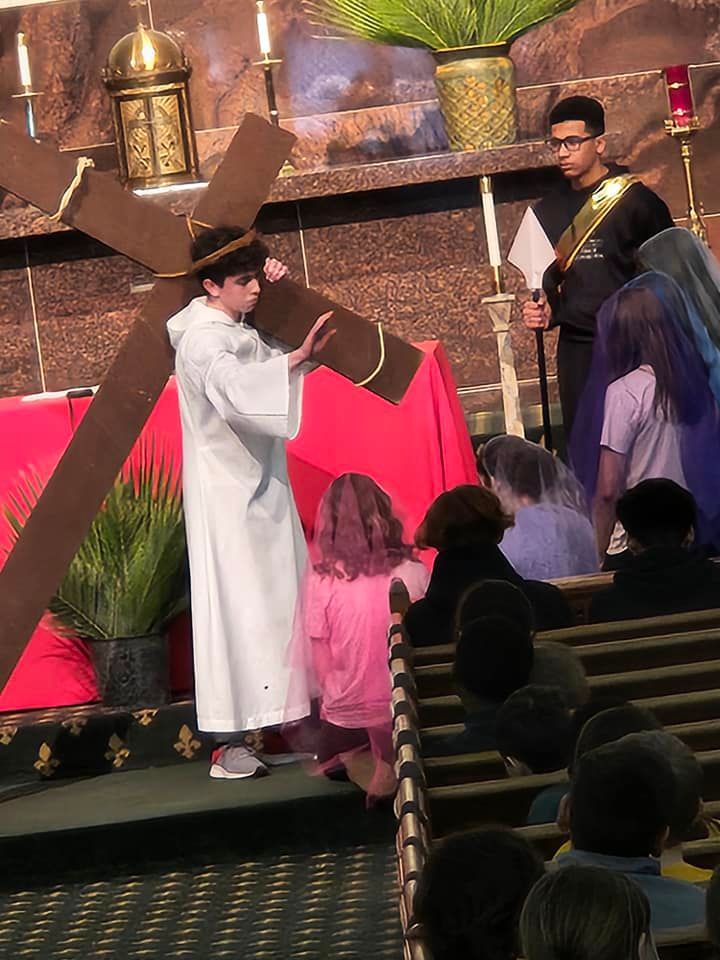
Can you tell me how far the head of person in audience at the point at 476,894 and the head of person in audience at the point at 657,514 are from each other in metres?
2.51

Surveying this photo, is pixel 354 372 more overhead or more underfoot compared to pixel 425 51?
more underfoot

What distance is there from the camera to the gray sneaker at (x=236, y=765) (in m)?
7.24

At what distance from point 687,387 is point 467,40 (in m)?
2.50

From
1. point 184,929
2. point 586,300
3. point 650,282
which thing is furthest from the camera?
point 586,300

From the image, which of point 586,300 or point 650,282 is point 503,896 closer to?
point 650,282

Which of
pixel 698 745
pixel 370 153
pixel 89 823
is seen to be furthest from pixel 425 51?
pixel 698 745

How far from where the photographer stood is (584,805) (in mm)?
3660

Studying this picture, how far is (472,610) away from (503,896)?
1.96m

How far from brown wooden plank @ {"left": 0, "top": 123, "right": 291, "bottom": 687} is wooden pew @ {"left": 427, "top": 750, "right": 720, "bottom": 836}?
10.1ft

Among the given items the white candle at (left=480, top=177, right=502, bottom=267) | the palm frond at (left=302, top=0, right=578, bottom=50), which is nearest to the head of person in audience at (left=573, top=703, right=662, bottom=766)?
the white candle at (left=480, top=177, right=502, bottom=267)

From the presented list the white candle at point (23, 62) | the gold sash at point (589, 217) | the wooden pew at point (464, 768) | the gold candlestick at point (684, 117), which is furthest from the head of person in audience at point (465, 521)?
the white candle at point (23, 62)

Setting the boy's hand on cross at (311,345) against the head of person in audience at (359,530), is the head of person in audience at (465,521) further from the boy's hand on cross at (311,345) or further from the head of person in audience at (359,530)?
the boy's hand on cross at (311,345)

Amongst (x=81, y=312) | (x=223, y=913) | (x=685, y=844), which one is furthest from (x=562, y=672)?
(x=81, y=312)

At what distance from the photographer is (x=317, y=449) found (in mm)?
8047
